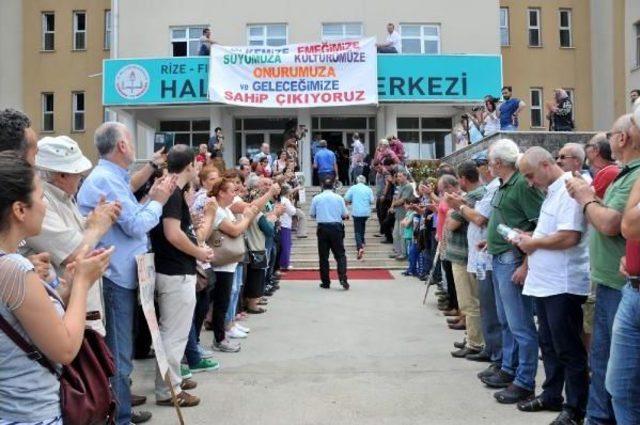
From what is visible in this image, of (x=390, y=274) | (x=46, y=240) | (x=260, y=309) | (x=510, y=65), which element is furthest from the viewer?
(x=510, y=65)

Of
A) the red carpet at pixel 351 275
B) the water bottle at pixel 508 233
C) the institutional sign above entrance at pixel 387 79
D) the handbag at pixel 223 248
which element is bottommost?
the red carpet at pixel 351 275

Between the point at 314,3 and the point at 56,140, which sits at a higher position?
the point at 314,3

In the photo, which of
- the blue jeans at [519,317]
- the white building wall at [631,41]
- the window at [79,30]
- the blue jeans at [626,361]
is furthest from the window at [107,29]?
the blue jeans at [626,361]

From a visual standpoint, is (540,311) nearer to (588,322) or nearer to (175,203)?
(588,322)

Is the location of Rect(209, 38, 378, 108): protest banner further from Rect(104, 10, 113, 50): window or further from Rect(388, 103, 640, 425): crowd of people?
Rect(388, 103, 640, 425): crowd of people

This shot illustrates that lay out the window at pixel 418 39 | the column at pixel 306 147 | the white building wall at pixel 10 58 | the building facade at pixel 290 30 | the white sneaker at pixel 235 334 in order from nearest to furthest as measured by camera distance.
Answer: the white sneaker at pixel 235 334 → the column at pixel 306 147 → the building facade at pixel 290 30 → the window at pixel 418 39 → the white building wall at pixel 10 58

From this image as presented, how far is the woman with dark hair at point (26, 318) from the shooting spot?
2.04m

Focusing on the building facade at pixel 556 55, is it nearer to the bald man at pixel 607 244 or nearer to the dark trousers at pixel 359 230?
the dark trousers at pixel 359 230

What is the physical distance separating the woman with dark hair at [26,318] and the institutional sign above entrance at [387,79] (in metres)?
18.2

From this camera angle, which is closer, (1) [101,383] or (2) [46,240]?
(1) [101,383]

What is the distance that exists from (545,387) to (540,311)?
2.11 feet

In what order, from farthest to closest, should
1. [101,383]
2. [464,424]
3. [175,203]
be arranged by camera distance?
[175,203] < [464,424] < [101,383]

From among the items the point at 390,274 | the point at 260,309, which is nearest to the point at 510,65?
the point at 390,274

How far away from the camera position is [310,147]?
21875 millimetres
